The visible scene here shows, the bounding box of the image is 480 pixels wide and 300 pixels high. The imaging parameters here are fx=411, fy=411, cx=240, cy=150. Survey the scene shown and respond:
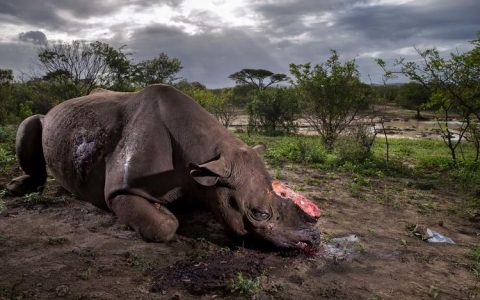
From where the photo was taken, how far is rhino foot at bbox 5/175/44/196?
256 inches

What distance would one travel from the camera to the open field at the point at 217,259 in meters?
3.66

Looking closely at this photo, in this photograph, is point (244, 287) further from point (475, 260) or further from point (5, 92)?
point (5, 92)

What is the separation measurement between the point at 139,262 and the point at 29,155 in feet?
11.4

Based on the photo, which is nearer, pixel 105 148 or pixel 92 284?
pixel 92 284

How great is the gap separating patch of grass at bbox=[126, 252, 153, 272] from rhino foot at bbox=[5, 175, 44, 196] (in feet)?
10.6

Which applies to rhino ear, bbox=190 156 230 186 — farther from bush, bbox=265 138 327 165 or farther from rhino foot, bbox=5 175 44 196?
bush, bbox=265 138 327 165

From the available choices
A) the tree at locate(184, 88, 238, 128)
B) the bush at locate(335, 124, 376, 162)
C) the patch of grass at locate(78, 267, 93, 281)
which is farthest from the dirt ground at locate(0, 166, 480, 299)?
the tree at locate(184, 88, 238, 128)

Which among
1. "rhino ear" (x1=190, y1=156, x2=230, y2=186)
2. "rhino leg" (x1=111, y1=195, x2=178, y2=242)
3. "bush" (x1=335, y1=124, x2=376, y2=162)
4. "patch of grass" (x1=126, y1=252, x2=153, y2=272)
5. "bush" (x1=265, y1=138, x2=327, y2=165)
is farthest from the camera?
"bush" (x1=335, y1=124, x2=376, y2=162)

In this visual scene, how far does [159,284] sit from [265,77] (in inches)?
1825

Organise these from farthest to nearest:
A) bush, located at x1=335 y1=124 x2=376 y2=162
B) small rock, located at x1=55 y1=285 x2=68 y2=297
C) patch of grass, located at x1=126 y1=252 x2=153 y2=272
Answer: bush, located at x1=335 y1=124 x2=376 y2=162
patch of grass, located at x1=126 y1=252 x2=153 y2=272
small rock, located at x1=55 y1=285 x2=68 y2=297

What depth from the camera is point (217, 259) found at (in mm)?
4332

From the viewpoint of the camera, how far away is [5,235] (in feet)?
15.6

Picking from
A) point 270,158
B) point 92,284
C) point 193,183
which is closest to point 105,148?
point 193,183

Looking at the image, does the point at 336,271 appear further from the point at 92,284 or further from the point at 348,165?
the point at 348,165
